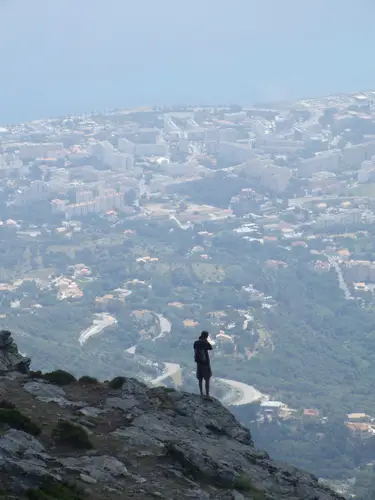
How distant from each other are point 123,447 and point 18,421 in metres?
0.94

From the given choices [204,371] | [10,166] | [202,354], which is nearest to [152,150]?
[10,166]

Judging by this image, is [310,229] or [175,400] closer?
[175,400]

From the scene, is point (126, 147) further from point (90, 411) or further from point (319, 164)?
point (90, 411)

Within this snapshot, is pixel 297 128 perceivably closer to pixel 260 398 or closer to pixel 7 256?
pixel 7 256

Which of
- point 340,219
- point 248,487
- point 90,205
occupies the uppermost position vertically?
point 248,487

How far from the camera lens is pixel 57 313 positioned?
43.1 metres

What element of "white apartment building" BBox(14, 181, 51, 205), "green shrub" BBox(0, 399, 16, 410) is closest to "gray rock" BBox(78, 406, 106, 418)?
"green shrub" BBox(0, 399, 16, 410)

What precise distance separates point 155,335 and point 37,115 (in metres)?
63.3

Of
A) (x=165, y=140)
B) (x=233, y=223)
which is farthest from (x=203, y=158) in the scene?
(x=233, y=223)

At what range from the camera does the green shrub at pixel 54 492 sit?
824cm

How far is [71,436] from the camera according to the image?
9938mm

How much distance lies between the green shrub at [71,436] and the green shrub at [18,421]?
18 cm

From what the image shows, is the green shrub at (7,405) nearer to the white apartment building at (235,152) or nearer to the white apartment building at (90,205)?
the white apartment building at (90,205)

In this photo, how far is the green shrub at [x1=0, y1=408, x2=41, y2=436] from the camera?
9.87 m
